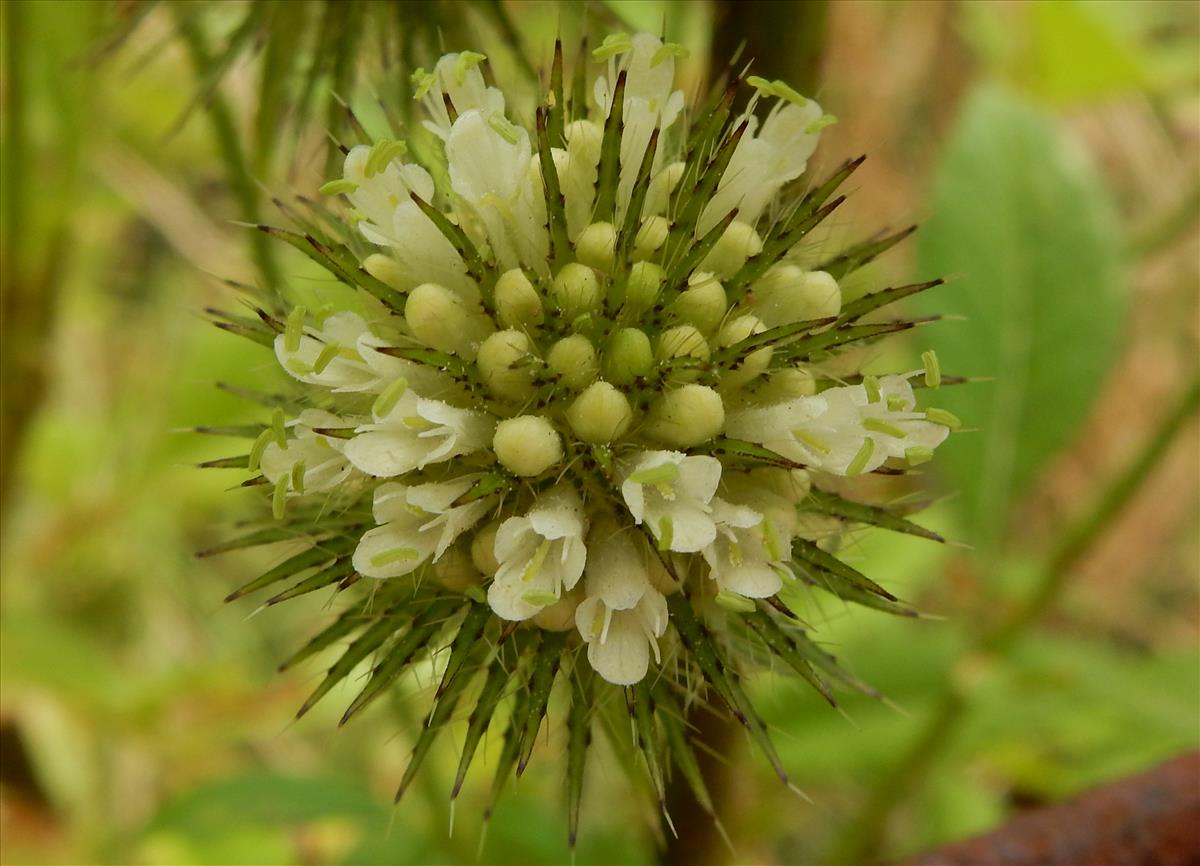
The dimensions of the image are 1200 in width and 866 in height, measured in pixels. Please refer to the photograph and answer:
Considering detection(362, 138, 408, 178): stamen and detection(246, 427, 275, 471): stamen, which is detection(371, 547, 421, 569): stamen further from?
detection(362, 138, 408, 178): stamen

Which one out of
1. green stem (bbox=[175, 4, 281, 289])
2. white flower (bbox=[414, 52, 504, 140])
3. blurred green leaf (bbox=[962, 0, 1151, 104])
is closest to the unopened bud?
white flower (bbox=[414, 52, 504, 140])

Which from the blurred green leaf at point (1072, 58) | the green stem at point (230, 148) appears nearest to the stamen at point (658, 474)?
the green stem at point (230, 148)

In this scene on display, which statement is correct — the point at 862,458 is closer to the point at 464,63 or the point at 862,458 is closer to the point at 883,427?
the point at 883,427

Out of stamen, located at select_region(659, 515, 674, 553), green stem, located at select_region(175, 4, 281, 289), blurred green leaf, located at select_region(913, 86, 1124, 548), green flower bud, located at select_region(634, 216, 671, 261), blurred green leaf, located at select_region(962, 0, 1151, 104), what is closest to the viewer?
stamen, located at select_region(659, 515, 674, 553)

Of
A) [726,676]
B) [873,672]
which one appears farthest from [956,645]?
[726,676]

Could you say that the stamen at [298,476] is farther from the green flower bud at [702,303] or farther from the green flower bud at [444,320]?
the green flower bud at [702,303]

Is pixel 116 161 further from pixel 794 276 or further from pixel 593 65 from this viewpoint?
pixel 794 276
